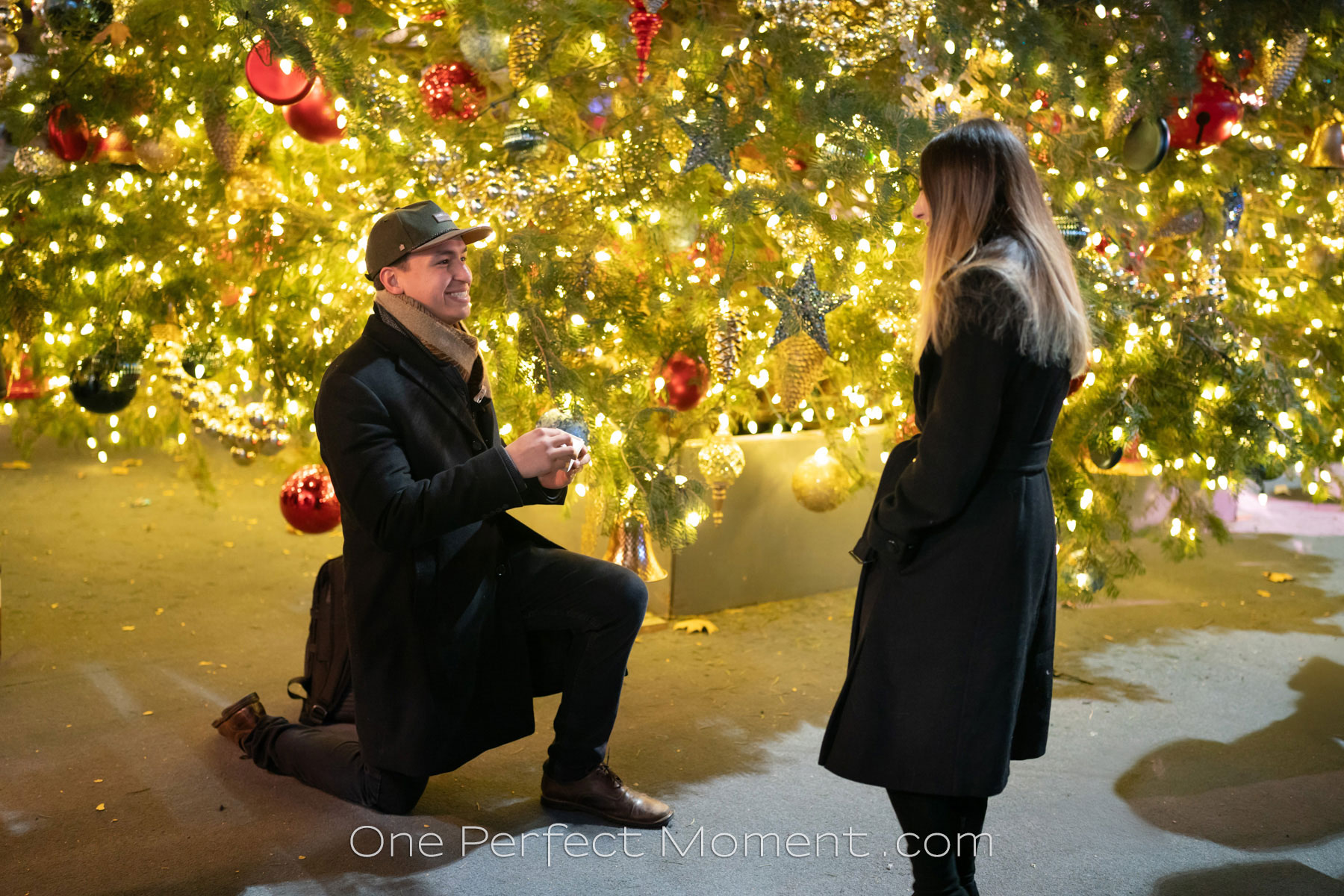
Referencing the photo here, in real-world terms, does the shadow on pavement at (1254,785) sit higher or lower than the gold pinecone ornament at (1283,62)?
lower

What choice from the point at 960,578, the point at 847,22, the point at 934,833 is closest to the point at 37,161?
the point at 847,22

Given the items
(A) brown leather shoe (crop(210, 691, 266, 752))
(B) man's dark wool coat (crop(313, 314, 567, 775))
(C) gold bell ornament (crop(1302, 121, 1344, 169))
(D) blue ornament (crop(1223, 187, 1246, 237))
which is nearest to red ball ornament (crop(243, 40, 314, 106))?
(B) man's dark wool coat (crop(313, 314, 567, 775))

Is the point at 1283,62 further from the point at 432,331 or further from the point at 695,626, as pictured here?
the point at 432,331

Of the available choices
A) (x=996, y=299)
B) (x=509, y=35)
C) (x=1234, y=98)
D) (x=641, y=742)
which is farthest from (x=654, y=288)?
(x=1234, y=98)

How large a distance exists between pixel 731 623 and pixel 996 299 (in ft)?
8.92

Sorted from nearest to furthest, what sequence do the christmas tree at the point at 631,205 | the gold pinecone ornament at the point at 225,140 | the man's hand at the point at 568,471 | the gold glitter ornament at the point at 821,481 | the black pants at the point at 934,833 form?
the black pants at the point at 934,833, the man's hand at the point at 568,471, the christmas tree at the point at 631,205, the gold pinecone ornament at the point at 225,140, the gold glitter ornament at the point at 821,481

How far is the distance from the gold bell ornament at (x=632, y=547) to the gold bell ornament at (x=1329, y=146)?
3077 millimetres

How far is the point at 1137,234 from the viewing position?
3934 mm

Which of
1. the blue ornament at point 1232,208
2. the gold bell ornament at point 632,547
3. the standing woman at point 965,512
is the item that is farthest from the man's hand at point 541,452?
the blue ornament at point 1232,208

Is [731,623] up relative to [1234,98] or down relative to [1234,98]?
down

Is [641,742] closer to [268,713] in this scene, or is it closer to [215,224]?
[268,713]

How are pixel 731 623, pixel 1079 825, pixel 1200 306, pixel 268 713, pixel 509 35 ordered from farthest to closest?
pixel 731 623, pixel 1200 306, pixel 268 713, pixel 509 35, pixel 1079 825

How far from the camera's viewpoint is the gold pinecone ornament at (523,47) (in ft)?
10.1

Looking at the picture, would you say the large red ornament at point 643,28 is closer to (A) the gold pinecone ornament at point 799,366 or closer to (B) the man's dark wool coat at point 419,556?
(A) the gold pinecone ornament at point 799,366
